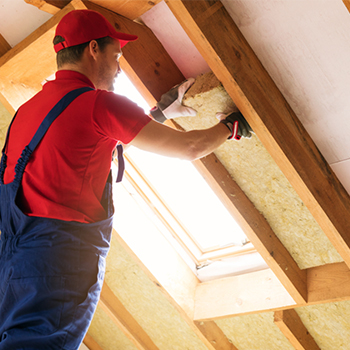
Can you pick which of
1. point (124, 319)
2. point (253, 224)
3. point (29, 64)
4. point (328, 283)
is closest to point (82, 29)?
point (29, 64)

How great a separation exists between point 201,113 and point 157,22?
476mm

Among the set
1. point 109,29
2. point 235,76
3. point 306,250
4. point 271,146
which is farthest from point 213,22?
point 306,250

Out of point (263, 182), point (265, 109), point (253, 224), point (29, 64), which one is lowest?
point (253, 224)

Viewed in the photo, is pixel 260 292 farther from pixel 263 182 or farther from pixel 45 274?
pixel 45 274

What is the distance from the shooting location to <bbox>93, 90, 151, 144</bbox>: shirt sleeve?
4.46ft

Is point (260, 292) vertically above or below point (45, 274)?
below

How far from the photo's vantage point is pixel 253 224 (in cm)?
215

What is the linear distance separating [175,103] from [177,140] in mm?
448

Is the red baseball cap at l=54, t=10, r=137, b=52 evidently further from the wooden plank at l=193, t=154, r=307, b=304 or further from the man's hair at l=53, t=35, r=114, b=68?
the wooden plank at l=193, t=154, r=307, b=304

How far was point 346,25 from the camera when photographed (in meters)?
1.41

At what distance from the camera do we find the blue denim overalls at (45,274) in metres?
1.21

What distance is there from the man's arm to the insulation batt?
0.23 meters

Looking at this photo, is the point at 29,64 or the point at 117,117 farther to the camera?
the point at 29,64

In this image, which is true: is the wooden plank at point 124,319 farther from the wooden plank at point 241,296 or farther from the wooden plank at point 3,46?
the wooden plank at point 3,46
